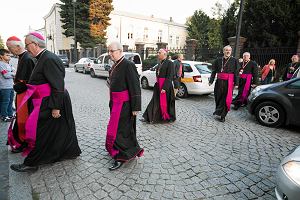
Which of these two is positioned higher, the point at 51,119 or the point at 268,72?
the point at 268,72

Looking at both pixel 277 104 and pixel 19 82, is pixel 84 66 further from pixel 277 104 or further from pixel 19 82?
pixel 277 104

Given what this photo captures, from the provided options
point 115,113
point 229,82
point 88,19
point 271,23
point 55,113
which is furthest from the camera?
point 88,19

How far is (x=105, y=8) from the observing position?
3650cm

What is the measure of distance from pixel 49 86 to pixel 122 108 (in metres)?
1.09

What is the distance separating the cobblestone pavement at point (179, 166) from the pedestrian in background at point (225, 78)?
550mm

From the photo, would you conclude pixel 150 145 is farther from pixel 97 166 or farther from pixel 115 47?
pixel 115 47

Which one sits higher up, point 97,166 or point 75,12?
point 75,12

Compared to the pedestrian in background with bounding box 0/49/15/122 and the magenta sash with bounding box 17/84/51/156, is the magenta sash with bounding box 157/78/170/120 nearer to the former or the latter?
the magenta sash with bounding box 17/84/51/156

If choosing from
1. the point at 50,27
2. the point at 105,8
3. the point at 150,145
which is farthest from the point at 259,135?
the point at 50,27

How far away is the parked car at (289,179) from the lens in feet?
8.03

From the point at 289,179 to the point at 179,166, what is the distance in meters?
1.75

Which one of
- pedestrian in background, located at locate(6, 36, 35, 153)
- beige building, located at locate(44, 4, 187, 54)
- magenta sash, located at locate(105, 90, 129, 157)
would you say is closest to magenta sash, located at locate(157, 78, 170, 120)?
magenta sash, located at locate(105, 90, 129, 157)

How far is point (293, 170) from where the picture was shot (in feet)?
8.48

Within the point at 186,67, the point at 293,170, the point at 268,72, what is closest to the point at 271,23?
the point at 268,72
